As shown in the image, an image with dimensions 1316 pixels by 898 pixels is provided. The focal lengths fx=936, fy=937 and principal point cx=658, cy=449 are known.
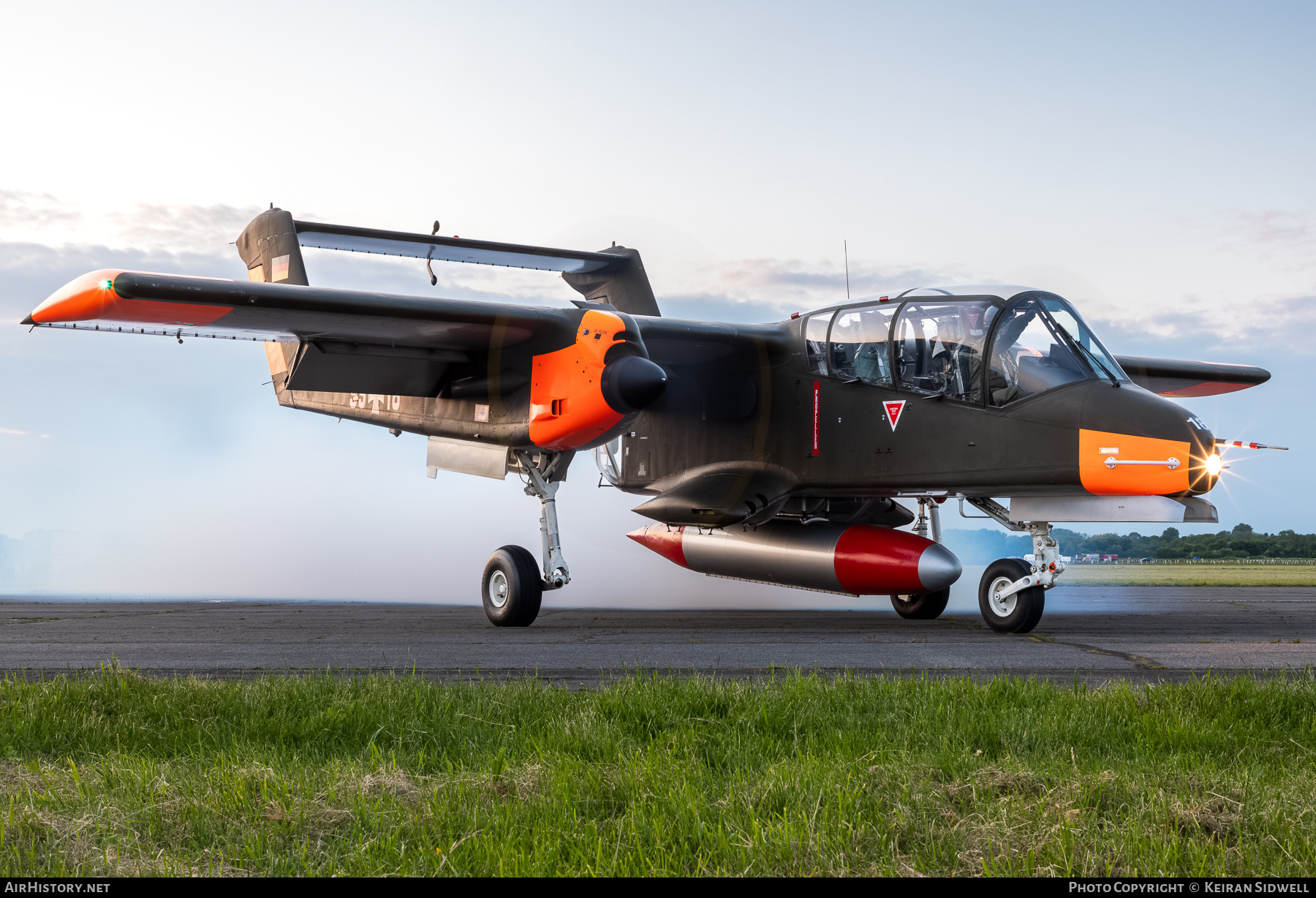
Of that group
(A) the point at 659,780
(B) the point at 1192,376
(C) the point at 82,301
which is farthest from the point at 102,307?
(B) the point at 1192,376

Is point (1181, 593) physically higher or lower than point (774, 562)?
lower

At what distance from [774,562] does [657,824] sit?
1077 cm

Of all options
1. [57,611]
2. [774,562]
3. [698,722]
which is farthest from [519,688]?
[57,611]

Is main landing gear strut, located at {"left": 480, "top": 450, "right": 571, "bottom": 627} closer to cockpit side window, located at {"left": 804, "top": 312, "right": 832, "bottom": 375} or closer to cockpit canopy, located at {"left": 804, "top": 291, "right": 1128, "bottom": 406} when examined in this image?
cockpit side window, located at {"left": 804, "top": 312, "right": 832, "bottom": 375}

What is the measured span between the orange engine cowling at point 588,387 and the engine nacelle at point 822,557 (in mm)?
3542

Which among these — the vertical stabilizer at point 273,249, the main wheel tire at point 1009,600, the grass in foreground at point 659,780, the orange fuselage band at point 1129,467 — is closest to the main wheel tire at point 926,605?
the main wheel tire at point 1009,600

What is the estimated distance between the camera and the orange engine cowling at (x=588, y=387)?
10773 mm

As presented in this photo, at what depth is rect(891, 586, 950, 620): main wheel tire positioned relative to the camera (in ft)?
44.5

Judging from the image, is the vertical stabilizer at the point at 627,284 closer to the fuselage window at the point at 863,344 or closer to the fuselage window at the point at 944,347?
the fuselage window at the point at 863,344

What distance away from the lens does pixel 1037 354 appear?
10367 millimetres

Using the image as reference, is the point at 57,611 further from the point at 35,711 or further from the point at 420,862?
the point at 420,862

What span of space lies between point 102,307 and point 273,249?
5.36 meters

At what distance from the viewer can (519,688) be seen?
5.30 metres

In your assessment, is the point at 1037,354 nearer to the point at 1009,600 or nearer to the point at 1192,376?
the point at 1009,600
